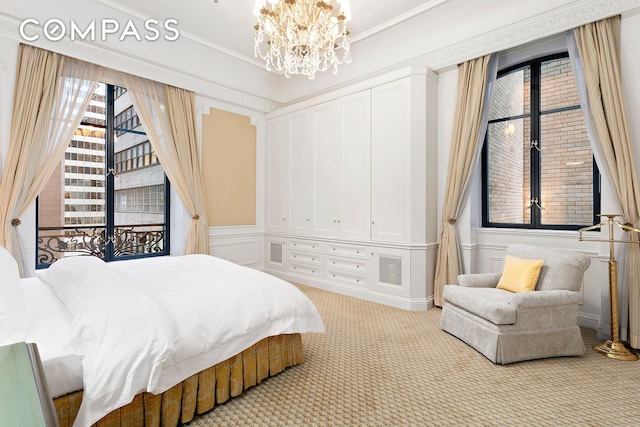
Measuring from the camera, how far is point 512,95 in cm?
390

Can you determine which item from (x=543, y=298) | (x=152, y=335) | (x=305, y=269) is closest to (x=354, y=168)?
(x=305, y=269)

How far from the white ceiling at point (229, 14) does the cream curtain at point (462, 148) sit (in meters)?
0.87

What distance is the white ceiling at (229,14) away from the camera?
3.75 m

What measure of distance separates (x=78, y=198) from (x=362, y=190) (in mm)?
3385

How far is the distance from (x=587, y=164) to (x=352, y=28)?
10.0 ft

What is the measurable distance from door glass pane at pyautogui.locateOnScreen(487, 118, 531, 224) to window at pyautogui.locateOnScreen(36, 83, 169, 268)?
4.25 m

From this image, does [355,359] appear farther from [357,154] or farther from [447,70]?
[447,70]

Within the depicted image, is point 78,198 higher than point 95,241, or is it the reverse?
point 78,198

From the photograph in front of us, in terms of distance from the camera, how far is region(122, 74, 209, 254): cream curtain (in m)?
4.23

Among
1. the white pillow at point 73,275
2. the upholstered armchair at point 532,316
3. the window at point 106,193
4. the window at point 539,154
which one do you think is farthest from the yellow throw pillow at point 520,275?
the window at point 106,193

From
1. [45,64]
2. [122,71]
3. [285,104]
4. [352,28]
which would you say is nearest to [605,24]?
[352,28]

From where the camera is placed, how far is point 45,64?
3.46 metres

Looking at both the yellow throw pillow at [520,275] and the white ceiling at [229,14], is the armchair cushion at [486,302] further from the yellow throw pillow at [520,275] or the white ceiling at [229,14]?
the white ceiling at [229,14]

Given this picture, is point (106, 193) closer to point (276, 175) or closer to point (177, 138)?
point (177, 138)
